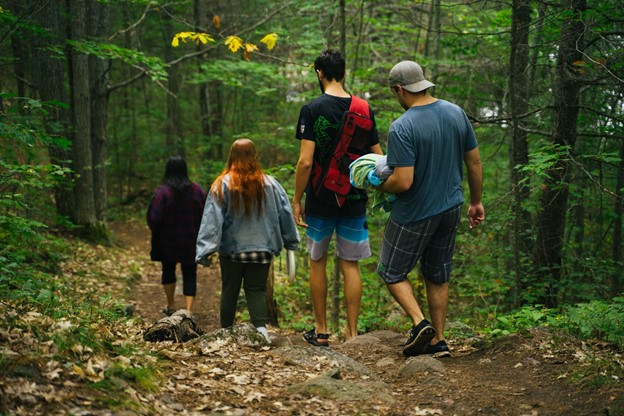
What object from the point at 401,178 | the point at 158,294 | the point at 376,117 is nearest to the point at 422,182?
the point at 401,178

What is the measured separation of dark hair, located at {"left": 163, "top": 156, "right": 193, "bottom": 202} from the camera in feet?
25.0

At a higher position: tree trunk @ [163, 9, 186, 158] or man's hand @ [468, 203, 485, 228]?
tree trunk @ [163, 9, 186, 158]

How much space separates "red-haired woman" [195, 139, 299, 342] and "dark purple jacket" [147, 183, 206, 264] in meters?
2.02

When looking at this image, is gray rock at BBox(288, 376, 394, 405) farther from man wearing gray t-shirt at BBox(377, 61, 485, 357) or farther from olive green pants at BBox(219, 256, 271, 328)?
olive green pants at BBox(219, 256, 271, 328)

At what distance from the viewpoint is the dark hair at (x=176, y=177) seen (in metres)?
7.63

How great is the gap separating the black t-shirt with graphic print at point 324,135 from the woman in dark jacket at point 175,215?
8.74ft

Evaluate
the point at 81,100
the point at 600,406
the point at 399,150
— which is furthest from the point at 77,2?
the point at 600,406

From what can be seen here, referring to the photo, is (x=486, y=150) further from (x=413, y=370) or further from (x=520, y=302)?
(x=413, y=370)

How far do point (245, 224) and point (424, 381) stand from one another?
7.45 feet

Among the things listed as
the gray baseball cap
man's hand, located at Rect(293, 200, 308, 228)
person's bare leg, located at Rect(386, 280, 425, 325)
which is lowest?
person's bare leg, located at Rect(386, 280, 425, 325)

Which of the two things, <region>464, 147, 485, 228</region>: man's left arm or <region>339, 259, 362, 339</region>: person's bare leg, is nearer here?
<region>464, 147, 485, 228</region>: man's left arm

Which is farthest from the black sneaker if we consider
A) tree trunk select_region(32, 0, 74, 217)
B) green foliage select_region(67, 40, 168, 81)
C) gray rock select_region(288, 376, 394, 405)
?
tree trunk select_region(32, 0, 74, 217)

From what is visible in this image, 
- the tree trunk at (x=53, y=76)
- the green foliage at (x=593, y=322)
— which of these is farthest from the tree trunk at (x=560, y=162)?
the tree trunk at (x=53, y=76)

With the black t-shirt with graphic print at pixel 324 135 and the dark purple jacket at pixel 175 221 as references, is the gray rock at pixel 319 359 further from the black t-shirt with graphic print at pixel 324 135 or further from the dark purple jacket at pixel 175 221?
the dark purple jacket at pixel 175 221
